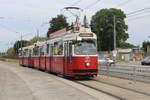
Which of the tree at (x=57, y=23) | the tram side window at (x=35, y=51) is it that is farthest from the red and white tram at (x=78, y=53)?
the tree at (x=57, y=23)

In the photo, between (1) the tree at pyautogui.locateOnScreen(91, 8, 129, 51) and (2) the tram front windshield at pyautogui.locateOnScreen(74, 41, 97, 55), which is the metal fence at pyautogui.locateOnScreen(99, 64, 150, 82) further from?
(1) the tree at pyautogui.locateOnScreen(91, 8, 129, 51)

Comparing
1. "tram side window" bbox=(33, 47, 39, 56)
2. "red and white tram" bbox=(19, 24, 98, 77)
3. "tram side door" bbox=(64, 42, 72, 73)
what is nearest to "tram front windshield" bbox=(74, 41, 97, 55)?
"red and white tram" bbox=(19, 24, 98, 77)

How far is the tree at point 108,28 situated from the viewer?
78.2 m

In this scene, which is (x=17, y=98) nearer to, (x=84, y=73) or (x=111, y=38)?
(x=84, y=73)

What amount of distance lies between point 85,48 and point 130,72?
10.4ft

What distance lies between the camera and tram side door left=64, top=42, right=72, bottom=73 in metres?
18.8

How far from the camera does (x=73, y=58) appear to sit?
18.3 meters

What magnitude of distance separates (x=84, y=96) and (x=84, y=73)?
22.5ft

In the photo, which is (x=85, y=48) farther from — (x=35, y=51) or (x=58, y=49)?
(x=35, y=51)

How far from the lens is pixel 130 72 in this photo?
1862 centimetres

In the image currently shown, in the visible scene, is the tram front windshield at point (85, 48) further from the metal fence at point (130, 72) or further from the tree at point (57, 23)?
the tree at point (57, 23)

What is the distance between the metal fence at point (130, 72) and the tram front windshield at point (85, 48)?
2409 mm

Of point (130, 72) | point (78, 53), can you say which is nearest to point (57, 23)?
point (78, 53)

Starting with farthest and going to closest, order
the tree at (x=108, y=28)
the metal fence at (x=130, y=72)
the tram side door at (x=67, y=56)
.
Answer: the tree at (x=108, y=28), the tram side door at (x=67, y=56), the metal fence at (x=130, y=72)
